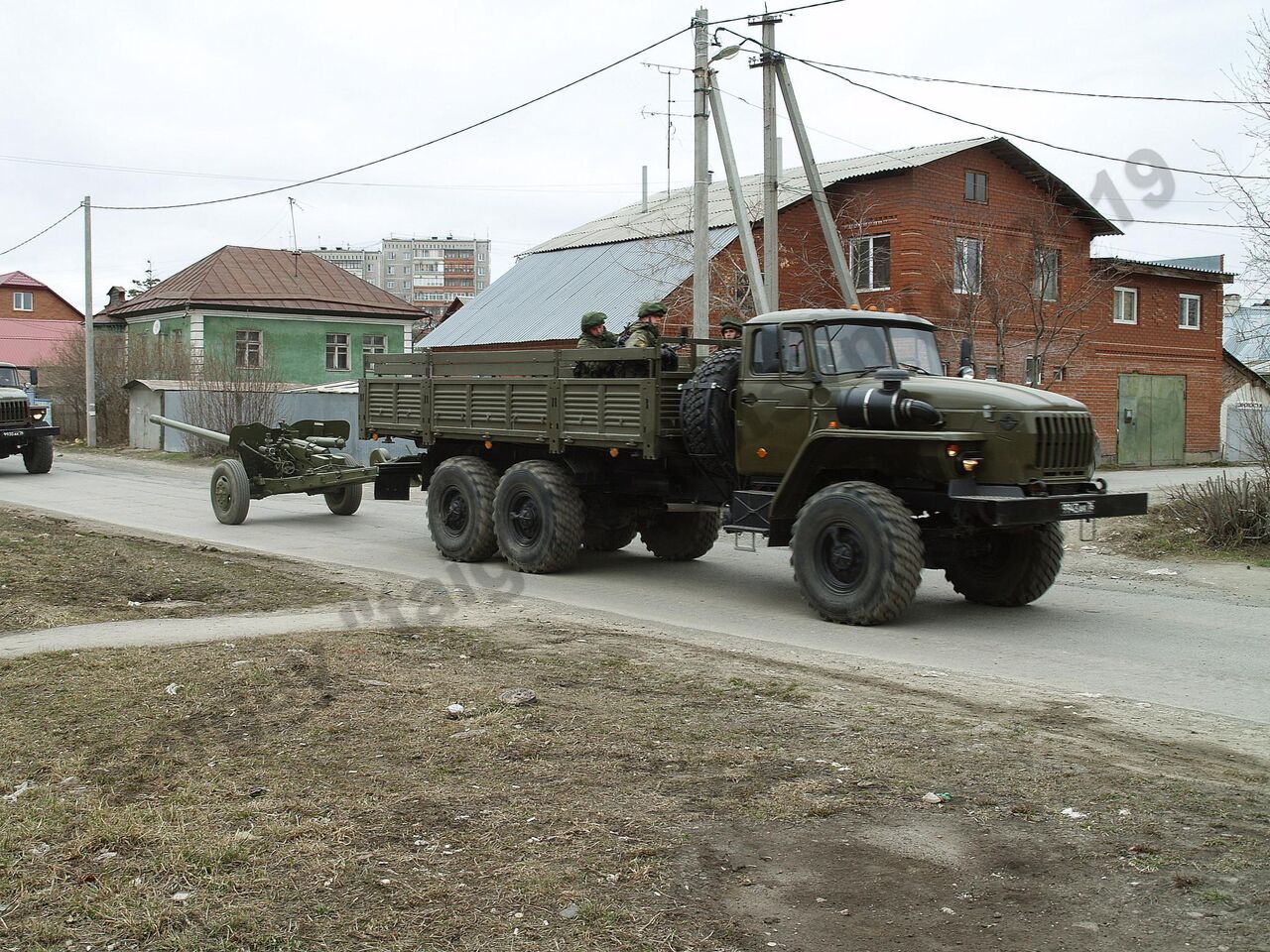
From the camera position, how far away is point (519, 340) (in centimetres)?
3250

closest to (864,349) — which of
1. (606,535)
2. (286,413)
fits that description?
(606,535)

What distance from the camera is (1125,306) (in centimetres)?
3447

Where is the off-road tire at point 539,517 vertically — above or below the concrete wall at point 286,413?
below

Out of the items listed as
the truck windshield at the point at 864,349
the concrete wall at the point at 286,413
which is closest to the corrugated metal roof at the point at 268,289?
the concrete wall at the point at 286,413

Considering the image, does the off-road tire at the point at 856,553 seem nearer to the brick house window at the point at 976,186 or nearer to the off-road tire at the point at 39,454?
the off-road tire at the point at 39,454

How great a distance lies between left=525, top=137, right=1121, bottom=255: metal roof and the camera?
96.5ft

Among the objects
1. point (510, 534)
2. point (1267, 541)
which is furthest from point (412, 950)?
point (1267, 541)

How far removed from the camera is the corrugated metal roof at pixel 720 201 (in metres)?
29.5

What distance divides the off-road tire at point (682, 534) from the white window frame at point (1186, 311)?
2670cm

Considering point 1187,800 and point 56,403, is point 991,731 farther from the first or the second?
point 56,403

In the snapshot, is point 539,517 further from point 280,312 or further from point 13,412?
point 280,312

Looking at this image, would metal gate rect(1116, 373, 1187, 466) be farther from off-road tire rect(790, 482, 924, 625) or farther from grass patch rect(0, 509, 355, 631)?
grass patch rect(0, 509, 355, 631)

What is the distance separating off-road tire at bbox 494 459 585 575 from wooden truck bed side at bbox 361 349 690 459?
1.03 ft

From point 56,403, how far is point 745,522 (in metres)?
36.0
